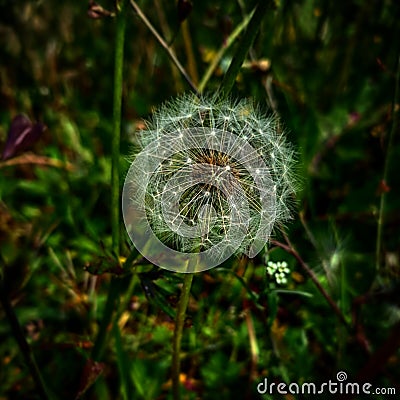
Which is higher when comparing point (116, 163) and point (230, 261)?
point (116, 163)

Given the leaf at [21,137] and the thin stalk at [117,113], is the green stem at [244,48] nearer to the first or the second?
the thin stalk at [117,113]

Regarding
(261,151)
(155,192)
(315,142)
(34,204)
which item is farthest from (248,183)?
(34,204)

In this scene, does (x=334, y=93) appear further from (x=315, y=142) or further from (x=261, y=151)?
(x=261, y=151)

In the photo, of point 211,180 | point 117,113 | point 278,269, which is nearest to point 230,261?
point 278,269

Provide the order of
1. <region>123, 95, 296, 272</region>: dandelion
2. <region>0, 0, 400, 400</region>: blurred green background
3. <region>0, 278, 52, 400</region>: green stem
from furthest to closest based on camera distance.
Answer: <region>0, 0, 400, 400</region>: blurred green background → <region>0, 278, 52, 400</region>: green stem → <region>123, 95, 296, 272</region>: dandelion

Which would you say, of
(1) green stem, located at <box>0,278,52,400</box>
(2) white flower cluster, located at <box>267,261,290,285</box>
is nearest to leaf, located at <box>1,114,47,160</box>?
(1) green stem, located at <box>0,278,52,400</box>

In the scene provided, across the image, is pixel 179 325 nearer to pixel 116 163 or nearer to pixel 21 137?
pixel 116 163

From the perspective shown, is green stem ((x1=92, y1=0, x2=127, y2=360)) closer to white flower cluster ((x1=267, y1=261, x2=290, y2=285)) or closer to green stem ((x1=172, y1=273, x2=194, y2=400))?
green stem ((x1=172, y1=273, x2=194, y2=400))
